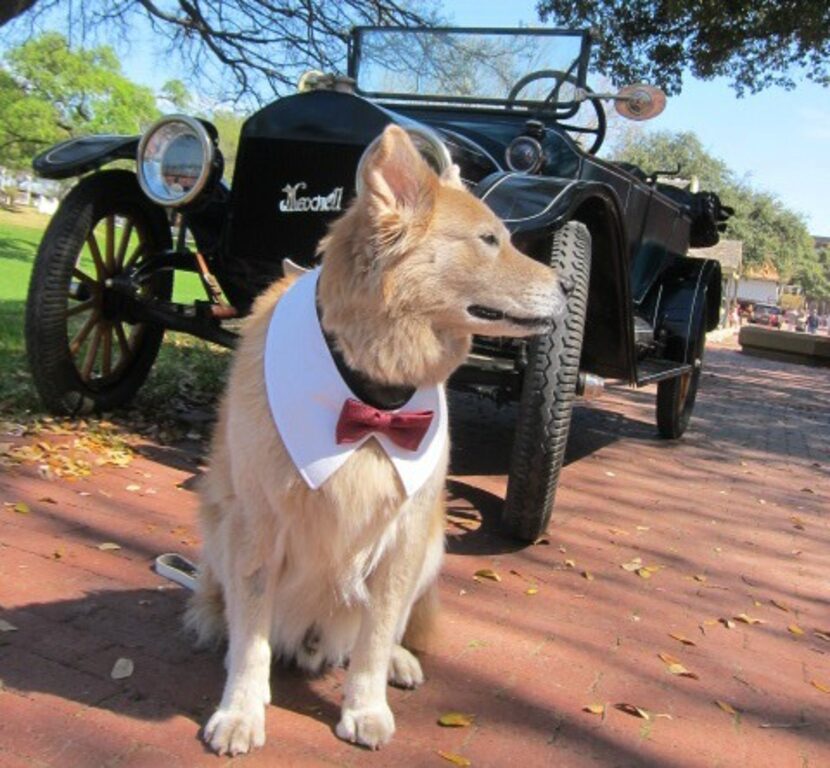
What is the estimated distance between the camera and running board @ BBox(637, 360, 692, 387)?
16.8 ft

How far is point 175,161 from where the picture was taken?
174 inches

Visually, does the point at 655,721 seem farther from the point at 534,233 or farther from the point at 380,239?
the point at 534,233

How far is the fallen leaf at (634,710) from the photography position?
258 cm

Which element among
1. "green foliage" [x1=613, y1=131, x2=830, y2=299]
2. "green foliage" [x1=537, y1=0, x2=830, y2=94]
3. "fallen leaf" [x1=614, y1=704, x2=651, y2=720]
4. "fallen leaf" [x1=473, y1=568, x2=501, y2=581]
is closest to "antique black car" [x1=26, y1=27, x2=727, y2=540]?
"fallen leaf" [x1=473, y1=568, x2=501, y2=581]

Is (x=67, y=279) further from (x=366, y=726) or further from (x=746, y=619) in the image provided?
(x=746, y=619)

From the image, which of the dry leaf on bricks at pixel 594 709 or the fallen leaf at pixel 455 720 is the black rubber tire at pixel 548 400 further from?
the fallen leaf at pixel 455 720

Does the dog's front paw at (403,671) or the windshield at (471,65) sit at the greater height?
the windshield at (471,65)

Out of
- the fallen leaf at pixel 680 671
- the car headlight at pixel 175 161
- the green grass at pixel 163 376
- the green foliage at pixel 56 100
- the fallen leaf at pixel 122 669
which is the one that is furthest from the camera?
the green foliage at pixel 56 100

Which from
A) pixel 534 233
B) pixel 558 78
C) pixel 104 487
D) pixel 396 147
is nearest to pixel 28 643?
pixel 104 487

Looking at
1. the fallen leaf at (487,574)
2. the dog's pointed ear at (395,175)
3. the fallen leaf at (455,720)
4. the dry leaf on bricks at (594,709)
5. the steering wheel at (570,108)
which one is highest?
the steering wheel at (570,108)

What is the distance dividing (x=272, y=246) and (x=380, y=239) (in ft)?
8.45

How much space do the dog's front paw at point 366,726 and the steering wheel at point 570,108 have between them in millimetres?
4357

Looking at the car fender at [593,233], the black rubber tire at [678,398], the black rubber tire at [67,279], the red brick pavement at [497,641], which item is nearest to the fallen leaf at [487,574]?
the red brick pavement at [497,641]

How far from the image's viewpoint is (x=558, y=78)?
224 inches
